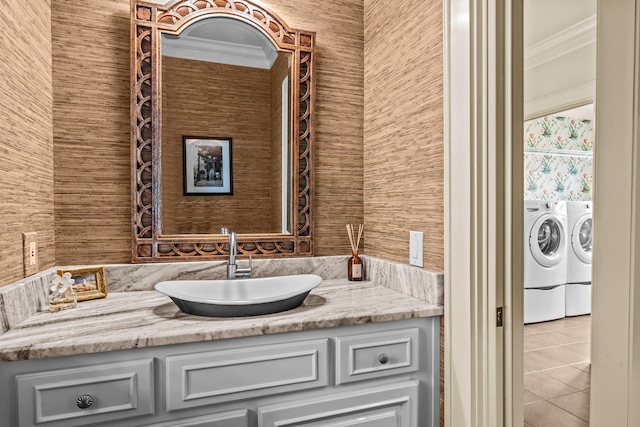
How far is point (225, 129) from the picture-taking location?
165cm

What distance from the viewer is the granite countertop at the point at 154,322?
0.98m

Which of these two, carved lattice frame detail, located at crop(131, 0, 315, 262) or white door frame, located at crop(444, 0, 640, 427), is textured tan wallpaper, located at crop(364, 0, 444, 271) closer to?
white door frame, located at crop(444, 0, 640, 427)

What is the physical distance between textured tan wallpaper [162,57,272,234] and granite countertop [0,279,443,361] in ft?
1.26

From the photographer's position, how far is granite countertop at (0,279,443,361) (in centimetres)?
98

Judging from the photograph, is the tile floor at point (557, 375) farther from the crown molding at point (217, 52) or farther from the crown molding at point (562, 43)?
the crown molding at point (562, 43)

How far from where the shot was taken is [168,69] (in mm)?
1585

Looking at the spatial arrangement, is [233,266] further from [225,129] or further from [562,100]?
[562,100]

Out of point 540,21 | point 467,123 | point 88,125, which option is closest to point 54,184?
point 88,125

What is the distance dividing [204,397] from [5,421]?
452mm

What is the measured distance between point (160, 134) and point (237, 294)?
0.70m

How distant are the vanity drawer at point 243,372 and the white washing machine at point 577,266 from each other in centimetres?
399

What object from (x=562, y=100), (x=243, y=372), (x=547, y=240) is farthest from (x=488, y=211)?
(x=547, y=240)

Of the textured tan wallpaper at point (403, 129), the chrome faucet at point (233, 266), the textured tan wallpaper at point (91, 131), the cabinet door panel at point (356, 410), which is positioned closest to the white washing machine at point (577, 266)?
the textured tan wallpaper at point (403, 129)

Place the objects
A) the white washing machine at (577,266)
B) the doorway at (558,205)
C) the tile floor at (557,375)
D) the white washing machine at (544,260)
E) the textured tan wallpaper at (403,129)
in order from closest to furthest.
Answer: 1. the textured tan wallpaper at (403,129)
2. the tile floor at (557,375)
3. the doorway at (558,205)
4. the white washing machine at (544,260)
5. the white washing machine at (577,266)
